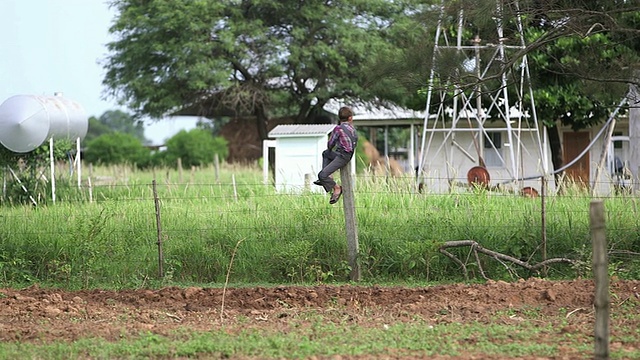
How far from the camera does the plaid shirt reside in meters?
12.0

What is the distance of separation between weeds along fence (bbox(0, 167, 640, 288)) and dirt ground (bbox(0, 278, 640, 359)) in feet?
3.73

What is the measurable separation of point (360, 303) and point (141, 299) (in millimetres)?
2743

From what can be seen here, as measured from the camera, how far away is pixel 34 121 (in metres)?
19.0

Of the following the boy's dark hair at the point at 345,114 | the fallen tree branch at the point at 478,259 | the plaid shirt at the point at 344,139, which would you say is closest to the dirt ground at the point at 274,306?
the fallen tree branch at the point at 478,259

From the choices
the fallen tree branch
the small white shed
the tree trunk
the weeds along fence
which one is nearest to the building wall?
the small white shed

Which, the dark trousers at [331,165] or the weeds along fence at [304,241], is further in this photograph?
the weeds along fence at [304,241]

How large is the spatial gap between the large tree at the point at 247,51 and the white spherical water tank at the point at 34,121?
12826mm

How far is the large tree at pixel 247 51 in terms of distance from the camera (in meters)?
34.6

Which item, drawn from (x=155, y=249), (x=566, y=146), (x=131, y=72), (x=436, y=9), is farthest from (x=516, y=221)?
(x=131, y=72)

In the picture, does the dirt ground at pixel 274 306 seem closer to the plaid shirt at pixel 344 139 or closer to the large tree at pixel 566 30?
the plaid shirt at pixel 344 139

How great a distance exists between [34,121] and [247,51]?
17.5 metres

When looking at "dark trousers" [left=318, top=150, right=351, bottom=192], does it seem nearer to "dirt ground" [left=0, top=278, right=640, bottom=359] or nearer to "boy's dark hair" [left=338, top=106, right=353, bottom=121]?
"boy's dark hair" [left=338, top=106, right=353, bottom=121]

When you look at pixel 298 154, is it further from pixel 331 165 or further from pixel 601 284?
pixel 601 284

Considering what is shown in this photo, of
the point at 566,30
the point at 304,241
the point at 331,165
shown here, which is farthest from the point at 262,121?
the point at 566,30
